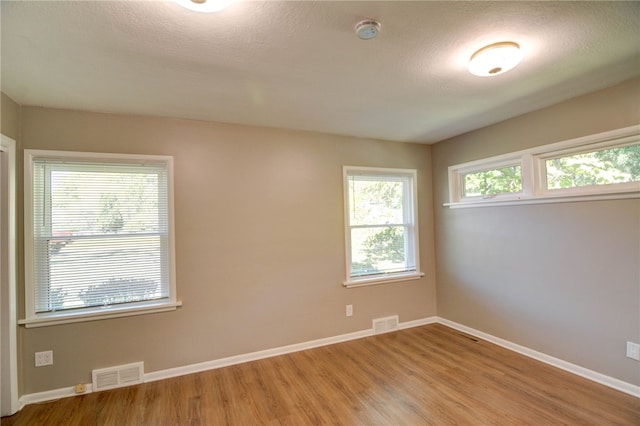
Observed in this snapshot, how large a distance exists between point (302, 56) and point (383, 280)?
281 cm

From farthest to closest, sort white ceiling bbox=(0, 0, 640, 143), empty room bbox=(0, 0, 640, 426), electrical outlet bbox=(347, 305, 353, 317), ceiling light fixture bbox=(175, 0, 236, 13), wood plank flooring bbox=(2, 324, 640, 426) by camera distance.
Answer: electrical outlet bbox=(347, 305, 353, 317)
wood plank flooring bbox=(2, 324, 640, 426)
empty room bbox=(0, 0, 640, 426)
white ceiling bbox=(0, 0, 640, 143)
ceiling light fixture bbox=(175, 0, 236, 13)

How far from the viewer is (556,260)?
2.82 m

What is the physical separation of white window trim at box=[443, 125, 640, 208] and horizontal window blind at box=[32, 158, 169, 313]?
340 centimetres

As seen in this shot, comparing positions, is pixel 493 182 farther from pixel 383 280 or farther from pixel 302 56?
pixel 302 56

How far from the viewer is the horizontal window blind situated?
2518 mm

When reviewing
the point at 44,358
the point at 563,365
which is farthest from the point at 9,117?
the point at 563,365

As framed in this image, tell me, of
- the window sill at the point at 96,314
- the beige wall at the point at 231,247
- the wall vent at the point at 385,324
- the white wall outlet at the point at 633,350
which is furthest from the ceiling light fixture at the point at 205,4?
the white wall outlet at the point at 633,350

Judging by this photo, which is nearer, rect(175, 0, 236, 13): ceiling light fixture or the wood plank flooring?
rect(175, 0, 236, 13): ceiling light fixture

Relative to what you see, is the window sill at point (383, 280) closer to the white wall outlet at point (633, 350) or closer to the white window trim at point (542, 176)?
the white window trim at point (542, 176)

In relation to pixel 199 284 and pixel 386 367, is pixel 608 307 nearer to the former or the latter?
pixel 386 367

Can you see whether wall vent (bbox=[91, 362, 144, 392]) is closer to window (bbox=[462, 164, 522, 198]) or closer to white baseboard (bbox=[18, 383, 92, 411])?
white baseboard (bbox=[18, 383, 92, 411])

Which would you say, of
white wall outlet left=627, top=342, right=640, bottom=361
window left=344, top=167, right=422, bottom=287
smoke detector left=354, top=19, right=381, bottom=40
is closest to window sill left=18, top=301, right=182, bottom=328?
window left=344, top=167, right=422, bottom=287

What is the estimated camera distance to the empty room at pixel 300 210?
1.73m

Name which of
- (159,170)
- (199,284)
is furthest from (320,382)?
(159,170)
